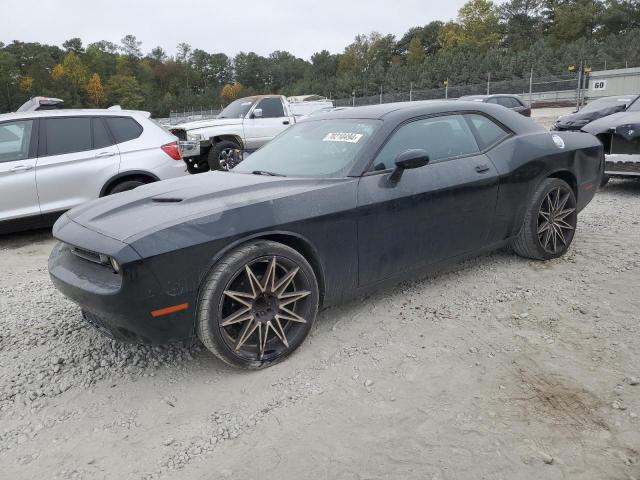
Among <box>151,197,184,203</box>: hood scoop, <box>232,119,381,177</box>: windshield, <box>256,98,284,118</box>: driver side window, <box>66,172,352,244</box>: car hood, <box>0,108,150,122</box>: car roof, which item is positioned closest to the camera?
<box>66,172,352,244</box>: car hood

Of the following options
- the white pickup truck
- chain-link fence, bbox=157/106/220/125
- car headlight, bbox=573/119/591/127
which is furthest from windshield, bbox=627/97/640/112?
chain-link fence, bbox=157/106/220/125

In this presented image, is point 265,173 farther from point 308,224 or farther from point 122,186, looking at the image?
point 122,186

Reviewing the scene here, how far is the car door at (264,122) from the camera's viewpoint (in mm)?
10906

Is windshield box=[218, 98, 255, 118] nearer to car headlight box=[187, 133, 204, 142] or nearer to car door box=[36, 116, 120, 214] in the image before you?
car headlight box=[187, 133, 204, 142]

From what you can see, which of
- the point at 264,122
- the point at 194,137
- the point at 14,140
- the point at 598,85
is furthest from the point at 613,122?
the point at 598,85

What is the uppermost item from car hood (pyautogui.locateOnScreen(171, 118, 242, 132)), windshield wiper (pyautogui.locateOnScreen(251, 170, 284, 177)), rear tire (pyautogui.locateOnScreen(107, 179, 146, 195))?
car hood (pyautogui.locateOnScreen(171, 118, 242, 132))

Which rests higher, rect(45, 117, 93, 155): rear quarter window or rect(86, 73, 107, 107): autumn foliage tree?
rect(86, 73, 107, 107): autumn foliage tree

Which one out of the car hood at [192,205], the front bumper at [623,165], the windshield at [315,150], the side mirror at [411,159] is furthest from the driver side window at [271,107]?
the side mirror at [411,159]

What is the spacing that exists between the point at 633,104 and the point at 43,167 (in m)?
8.65

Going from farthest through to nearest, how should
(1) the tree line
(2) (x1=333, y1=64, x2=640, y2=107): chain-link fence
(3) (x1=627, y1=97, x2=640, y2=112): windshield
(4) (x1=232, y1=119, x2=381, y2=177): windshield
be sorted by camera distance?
(1) the tree line → (2) (x1=333, y1=64, x2=640, y2=107): chain-link fence → (3) (x1=627, y1=97, x2=640, y2=112): windshield → (4) (x1=232, y1=119, x2=381, y2=177): windshield

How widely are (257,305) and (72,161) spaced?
428cm

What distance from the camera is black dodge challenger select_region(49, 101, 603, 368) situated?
2686 mm

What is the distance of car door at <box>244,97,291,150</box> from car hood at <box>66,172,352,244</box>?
24.5 ft

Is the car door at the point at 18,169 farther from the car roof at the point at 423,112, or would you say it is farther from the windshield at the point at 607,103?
the windshield at the point at 607,103
